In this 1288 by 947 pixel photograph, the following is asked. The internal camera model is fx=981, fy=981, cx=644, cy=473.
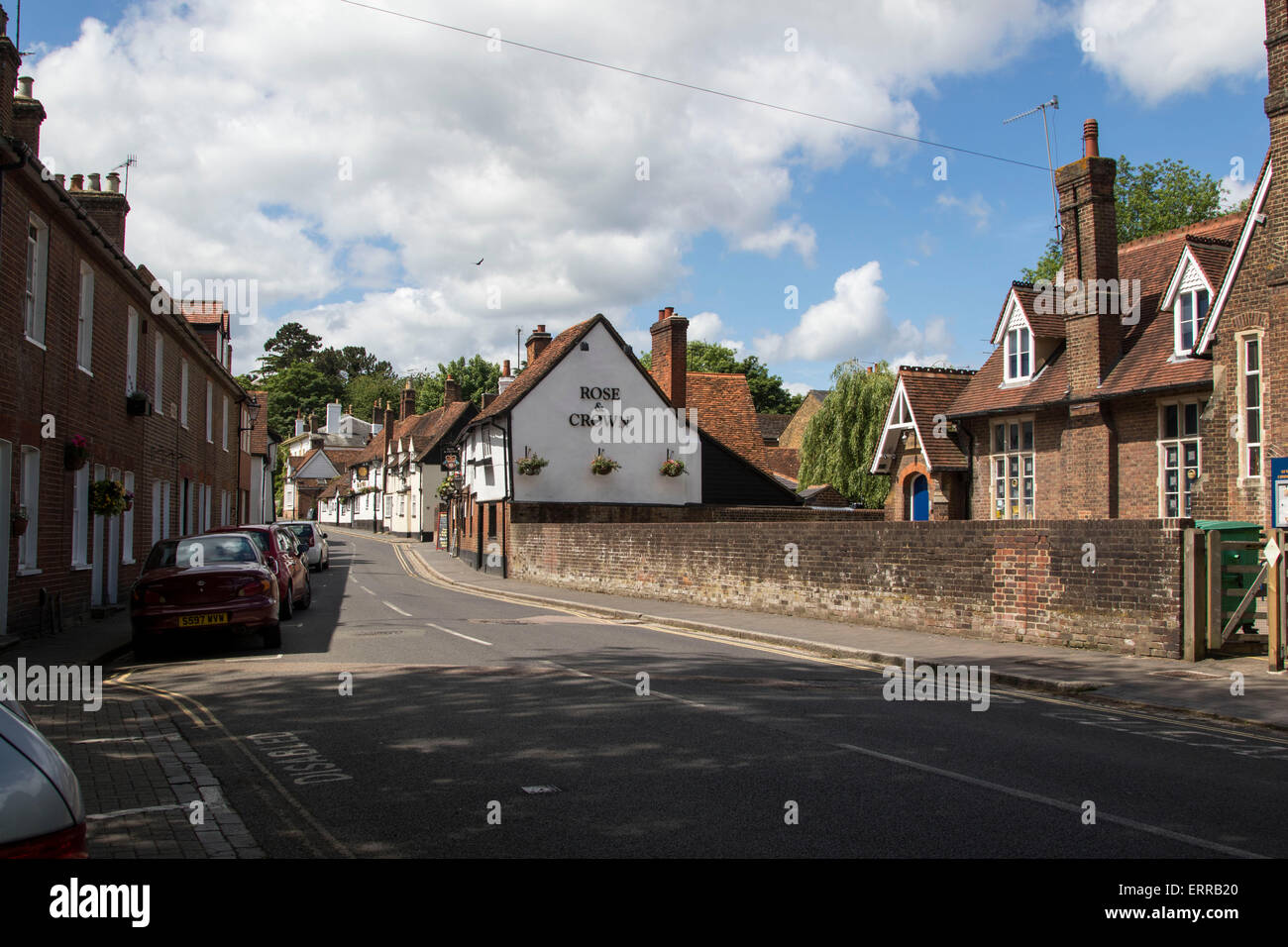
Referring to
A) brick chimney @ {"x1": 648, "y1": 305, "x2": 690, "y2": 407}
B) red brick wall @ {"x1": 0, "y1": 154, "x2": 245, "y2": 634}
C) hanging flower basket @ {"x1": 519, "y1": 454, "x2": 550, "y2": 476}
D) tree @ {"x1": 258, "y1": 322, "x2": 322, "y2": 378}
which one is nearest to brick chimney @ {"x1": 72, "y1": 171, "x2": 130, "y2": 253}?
red brick wall @ {"x1": 0, "y1": 154, "x2": 245, "y2": 634}

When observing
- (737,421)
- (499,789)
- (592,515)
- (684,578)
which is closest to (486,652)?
(499,789)

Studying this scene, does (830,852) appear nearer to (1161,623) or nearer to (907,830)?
(907,830)

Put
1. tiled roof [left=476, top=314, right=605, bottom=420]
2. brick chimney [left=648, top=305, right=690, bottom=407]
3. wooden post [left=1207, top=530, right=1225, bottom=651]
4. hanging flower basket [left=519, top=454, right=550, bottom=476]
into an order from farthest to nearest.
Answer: brick chimney [left=648, top=305, right=690, bottom=407], tiled roof [left=476, top=314, right=605, bottom=420], hanging flower basket [left=519, top=454, right=550, bottom=476], wooden post [left=1207, top=530, right=1225, bottom=651]

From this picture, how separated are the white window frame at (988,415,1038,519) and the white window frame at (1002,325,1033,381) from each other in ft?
4.21

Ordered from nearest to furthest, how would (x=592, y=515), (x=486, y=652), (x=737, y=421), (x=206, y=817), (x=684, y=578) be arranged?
1. (x=206, y=817)
2. (x=486, y=652)
3. (x=684, y=578)
4. (x=592, y=515)
5. (x=737, y=421)

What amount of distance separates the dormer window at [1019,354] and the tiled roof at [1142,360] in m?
0.40

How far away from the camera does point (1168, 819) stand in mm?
5609

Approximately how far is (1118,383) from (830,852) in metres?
21.5

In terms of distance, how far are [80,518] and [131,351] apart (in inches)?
189

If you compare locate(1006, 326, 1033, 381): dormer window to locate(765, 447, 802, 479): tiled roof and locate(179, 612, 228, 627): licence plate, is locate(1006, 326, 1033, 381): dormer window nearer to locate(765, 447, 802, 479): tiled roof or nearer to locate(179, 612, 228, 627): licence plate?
locate(179, 612, 228, 627): licence plate

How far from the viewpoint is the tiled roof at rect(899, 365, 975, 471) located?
29.1 metres

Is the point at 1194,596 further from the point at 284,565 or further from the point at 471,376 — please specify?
the point at 471,376

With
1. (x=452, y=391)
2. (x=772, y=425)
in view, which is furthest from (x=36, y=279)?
(x=772, y=425)

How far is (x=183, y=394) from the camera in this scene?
1021 inches
